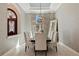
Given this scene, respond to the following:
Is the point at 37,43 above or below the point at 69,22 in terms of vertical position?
below

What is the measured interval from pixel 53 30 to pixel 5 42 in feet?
7.03

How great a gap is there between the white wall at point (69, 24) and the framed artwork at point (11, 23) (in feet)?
6.34

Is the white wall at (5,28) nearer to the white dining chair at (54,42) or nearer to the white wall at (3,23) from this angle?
the white wall at (3,23)

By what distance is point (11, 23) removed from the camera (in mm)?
5305

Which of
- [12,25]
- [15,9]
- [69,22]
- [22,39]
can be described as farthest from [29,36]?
[69,22]

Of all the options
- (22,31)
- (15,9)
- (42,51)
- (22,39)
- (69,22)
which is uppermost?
(15,9)

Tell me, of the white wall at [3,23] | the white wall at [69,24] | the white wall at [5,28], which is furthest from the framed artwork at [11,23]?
the white wall at [69,24]

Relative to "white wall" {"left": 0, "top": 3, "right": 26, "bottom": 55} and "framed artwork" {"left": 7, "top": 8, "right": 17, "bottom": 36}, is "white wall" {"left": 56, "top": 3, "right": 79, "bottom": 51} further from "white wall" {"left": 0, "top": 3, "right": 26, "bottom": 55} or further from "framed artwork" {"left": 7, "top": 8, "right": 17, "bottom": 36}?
"framed artwork" {"left": 7, "top": 8, "right": 17, "bottom": 36}

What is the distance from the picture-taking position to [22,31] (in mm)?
5465

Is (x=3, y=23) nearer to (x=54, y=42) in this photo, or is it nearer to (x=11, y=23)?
(x=11, y=23)

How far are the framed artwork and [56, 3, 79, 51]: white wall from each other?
→ 193 centimetres

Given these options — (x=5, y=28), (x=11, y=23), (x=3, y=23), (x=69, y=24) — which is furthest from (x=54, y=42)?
(x=3, y=23)

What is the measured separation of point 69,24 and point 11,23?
2441 mm

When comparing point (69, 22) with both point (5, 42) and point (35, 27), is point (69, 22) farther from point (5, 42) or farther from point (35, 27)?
point (5, 42)
